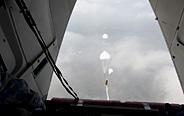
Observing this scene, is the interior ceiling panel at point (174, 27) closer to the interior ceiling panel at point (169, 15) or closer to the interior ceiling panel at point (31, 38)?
the interior ceiling panel at point (169, 15)

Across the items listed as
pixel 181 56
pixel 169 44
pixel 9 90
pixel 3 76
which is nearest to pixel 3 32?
pixel 3 76

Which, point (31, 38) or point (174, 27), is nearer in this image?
point (31, 38)

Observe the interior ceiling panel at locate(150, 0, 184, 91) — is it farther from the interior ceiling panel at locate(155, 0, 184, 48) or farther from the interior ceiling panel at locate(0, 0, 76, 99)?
the interior ceiling panel at locate(0, 0, 76, 99)

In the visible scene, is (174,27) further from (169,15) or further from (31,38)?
(31,38)

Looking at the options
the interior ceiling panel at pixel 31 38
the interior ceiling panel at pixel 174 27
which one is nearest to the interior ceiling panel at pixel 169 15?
the interior ceiling panel at pixel 174 27

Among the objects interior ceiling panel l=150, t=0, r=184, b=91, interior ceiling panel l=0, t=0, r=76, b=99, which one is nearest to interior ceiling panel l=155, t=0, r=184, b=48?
interior ceiling panel l=150, t=0, r=184, b=91

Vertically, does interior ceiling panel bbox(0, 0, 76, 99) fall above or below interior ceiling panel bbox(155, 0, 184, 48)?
above

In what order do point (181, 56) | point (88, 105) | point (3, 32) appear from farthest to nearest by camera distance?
point (181, 56)
point (88, 105)
point (3, 32)

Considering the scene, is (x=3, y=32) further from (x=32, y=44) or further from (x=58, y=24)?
(x=58, y=24)

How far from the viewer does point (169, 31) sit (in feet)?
9.79

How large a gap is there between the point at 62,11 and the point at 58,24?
405 millimetres

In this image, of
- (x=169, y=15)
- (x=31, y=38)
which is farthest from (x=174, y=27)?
(x=31, y=38)

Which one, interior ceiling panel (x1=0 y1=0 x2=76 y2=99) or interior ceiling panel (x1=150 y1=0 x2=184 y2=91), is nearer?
interior ceiling panel (x1=0 y1=0 x2=76 y2=99)

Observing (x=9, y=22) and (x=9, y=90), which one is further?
(x=9, y=22)
